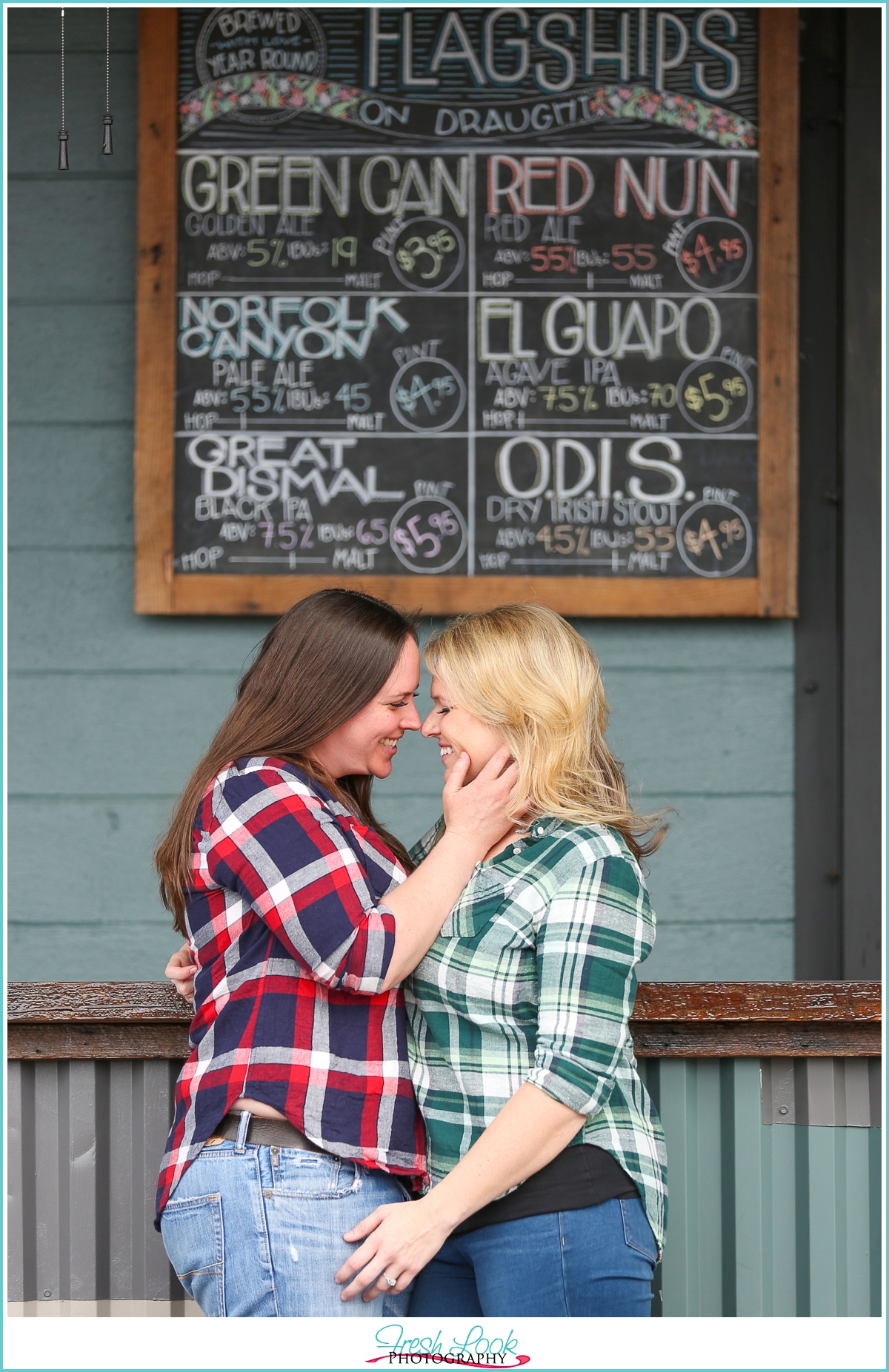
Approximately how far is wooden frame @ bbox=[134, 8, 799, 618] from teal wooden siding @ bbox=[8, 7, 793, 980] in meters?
0.10

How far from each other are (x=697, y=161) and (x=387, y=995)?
2574 mm

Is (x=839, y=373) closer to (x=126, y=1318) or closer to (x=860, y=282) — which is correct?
(x=860, y=282)

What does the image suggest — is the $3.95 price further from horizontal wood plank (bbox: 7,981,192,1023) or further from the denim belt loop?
the denim belt loop

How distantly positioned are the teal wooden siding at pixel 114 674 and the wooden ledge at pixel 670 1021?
1.31 meters

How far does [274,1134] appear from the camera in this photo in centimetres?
142

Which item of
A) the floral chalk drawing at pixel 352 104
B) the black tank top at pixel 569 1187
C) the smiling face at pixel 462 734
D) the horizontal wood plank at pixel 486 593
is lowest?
the black tank top at pixel 569 1187

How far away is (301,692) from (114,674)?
1768 mm

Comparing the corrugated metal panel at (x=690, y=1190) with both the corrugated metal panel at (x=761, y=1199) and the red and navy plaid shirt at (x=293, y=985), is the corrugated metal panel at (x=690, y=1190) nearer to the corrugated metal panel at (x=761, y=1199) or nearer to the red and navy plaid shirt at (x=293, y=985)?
the corrugated metal panel at (x=761, y=1199)

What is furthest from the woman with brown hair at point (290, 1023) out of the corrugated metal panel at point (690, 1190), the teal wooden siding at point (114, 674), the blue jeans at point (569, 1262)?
the teal wooden siding at point (114, 674)

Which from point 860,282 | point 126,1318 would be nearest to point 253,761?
point 126,1318

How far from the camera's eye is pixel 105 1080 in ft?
6.23

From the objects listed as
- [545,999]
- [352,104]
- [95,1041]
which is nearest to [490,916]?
[545,999]

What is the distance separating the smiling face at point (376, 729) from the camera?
5.37 ft

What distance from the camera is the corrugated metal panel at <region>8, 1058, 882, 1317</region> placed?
188cm
